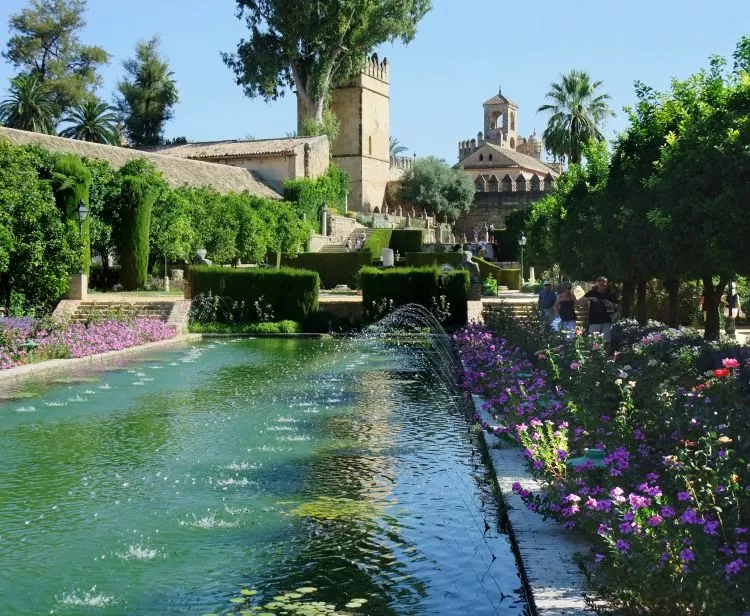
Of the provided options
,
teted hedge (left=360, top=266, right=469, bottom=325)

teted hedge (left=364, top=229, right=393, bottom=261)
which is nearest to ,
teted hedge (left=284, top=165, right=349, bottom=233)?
,
  teted hedge (left=364, top=229, right=393, bottom=261)

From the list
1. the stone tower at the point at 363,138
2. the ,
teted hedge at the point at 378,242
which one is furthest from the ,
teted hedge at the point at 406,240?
the stone tower at the point at 363,138

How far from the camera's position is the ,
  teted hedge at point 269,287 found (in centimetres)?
2616

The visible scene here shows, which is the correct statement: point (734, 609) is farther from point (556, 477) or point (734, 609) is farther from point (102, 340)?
point (102, 340)

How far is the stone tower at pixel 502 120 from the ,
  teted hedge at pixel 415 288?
99350 mm

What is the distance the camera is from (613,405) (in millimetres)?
8148

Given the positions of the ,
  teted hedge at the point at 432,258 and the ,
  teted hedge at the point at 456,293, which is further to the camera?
the ,
  teted hedge at the point at 432,258

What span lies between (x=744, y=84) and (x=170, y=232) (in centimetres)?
2468

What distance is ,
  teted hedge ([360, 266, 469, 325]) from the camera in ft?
85.5

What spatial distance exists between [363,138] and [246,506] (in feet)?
193

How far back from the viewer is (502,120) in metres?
125

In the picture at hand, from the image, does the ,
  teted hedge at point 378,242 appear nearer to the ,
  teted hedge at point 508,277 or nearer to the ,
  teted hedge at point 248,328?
the ,
  teted hedge at point 508,277

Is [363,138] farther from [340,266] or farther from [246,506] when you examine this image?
[246,506]

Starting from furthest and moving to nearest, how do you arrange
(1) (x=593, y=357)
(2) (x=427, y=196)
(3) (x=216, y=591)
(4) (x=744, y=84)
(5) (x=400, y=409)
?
(2) (x=427, y=196) < (5) (x=400, y=409) < (4) (x=744, y=84) < (1) (x=593, y=357) < (3) (x=216, y=591)

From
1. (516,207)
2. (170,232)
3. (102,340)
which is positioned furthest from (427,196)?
(102,340)
